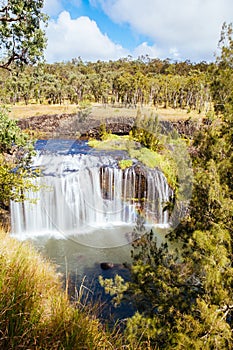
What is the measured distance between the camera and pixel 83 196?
9383mm

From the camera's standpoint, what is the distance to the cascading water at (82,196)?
8.64 meters

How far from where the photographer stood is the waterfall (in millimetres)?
8641

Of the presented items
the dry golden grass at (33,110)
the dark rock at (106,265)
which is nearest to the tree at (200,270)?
the dark rock at (106,265)

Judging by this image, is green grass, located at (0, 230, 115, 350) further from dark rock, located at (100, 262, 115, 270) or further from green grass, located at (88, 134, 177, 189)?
dark rock, located at (100, 262, 115, 270)

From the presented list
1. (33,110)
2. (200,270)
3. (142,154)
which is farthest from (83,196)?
(33,110)

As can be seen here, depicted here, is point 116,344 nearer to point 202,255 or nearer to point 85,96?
point 202,255

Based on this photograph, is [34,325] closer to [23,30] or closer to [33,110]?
[23,30]

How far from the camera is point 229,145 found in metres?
2.82

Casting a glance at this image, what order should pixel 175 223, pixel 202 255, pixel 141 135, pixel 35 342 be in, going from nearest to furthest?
pixel 35 342 → pixel 202 255 → pixel 175 223 → pixel 141 135

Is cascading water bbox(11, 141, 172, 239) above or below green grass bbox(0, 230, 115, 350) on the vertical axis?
below

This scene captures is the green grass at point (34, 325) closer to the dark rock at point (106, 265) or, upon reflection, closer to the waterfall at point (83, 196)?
the dark rock at point (106, 265)

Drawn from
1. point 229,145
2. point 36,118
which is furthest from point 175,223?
point 36,118

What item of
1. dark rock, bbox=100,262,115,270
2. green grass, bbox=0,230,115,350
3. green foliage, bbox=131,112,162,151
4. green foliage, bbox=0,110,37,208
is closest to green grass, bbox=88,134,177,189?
green foliage, bbox=131,112,162,151

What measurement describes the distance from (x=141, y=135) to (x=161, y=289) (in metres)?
2.78
